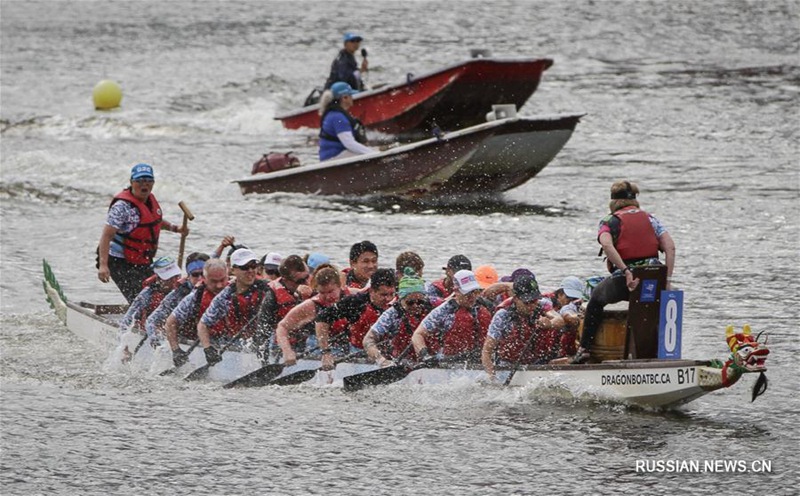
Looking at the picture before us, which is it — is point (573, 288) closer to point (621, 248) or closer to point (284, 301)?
point (621, 248)

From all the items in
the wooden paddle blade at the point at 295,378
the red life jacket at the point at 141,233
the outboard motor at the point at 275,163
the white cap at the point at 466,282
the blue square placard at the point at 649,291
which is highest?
the outboard motor at the point at 275,163

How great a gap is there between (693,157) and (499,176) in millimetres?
5324

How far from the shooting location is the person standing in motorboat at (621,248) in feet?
43.0

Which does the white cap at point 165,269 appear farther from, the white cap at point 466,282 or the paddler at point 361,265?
the white cap at point 466,282

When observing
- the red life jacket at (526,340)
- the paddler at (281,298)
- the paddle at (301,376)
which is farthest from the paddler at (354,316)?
the red life jacket at (526,340)

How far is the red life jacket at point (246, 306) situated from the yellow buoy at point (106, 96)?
22.0 m

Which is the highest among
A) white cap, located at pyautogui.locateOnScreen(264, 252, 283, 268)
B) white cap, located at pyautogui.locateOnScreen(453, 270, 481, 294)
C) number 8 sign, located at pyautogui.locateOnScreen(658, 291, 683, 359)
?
white cap, located at pyautogui.locateOnScreen(264, 252, 283, 268)

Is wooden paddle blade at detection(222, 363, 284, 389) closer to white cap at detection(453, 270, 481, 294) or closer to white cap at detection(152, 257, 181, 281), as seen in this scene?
white cap at detection(152, 257, 181, 281)

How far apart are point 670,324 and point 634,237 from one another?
85 cm

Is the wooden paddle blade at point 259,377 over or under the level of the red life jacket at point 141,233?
under

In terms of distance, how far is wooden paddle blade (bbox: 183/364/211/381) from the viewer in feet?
50.9

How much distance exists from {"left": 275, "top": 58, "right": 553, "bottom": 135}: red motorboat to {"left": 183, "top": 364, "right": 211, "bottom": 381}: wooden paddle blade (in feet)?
47.9

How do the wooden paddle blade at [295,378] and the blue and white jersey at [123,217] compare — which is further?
the blue and white jersey at [123,217]

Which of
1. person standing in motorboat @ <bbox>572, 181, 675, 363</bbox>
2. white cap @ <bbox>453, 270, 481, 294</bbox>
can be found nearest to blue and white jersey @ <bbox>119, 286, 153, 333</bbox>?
white cap @ <bbox>453, 270, 481, 294</bbox>
